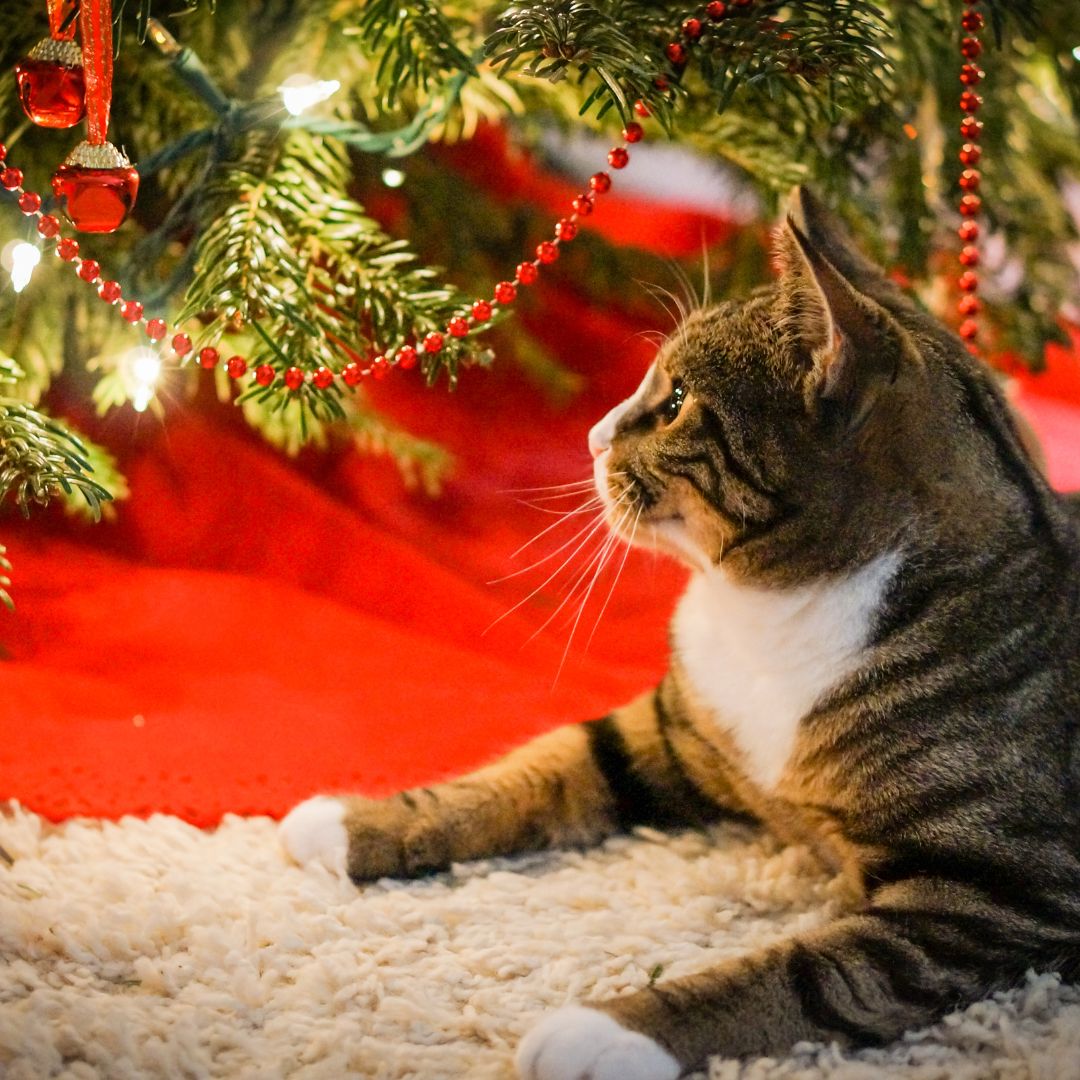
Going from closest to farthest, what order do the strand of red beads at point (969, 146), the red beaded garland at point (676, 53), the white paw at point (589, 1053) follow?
the white paw at point (589, 1053) < the red beaded garland at point (676, 53) < the strand of red beads at point (969, 146)

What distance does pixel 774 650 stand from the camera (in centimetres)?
88

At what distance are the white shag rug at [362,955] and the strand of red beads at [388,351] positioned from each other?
0.35 metres

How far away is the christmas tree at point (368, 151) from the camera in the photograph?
82cm

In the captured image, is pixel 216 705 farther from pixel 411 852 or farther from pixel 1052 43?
pixel 1052 43

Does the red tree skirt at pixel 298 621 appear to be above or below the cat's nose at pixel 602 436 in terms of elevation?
below

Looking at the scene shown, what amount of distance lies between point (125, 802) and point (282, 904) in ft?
0.65

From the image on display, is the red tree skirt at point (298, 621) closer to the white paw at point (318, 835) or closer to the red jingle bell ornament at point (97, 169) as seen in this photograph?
the white paw at point (318, 835)

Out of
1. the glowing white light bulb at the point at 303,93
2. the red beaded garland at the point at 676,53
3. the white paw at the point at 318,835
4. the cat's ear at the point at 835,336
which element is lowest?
the white paw at the point at 318,835

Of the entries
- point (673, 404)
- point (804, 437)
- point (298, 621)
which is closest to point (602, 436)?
point (673, 404)

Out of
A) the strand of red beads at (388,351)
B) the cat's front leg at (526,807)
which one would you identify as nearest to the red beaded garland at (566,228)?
the strand of red beads at (388,351)

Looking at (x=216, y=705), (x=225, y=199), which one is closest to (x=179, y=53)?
(x=225, y=199)

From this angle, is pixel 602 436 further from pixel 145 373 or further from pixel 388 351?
pixel 145 373

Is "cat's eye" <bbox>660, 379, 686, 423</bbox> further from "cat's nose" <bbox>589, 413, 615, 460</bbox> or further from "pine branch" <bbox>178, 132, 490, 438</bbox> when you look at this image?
"pine branch" <bbox>178, 132, 490, 438</bbox>

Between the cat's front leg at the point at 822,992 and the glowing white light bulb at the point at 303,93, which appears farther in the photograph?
the glowing white light bulb at the point at 303,93
